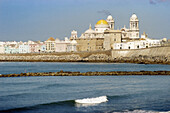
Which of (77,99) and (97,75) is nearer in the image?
(77,99)

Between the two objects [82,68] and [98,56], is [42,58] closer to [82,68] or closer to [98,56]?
[98,56]

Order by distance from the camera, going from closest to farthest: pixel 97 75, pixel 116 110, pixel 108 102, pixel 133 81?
pixel 116 110, pixel 108 102, pixel 133 81, pixel 97 75

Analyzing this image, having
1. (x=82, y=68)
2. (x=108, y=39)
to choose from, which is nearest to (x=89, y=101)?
(x=82, y=68)

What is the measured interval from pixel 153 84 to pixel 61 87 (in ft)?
31.6

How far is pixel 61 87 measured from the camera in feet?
148

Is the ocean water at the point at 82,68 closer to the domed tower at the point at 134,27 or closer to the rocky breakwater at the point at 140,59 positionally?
the rocky breakwater at the point at 140,59

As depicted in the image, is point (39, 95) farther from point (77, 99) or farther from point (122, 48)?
point (122, 48)

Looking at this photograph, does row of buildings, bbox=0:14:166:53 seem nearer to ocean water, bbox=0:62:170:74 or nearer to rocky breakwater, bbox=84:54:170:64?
rocky breakwater, bbox=84:54:170:64

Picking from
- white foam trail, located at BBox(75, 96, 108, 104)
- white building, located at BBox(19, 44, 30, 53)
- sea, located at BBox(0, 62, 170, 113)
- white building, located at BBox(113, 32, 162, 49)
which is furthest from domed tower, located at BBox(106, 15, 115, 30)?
white foam trail, located at BBox(75, 96, 108, 104)

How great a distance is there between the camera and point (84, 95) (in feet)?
126

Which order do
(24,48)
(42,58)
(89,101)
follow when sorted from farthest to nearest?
(24,48) < (42,58) < (89,101)

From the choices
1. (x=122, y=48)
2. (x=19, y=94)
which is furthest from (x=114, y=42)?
(x=19, y=94)

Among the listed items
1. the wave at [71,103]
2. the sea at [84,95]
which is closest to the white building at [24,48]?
the sea at [84,95]

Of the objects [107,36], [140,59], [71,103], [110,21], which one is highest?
[110,21]
